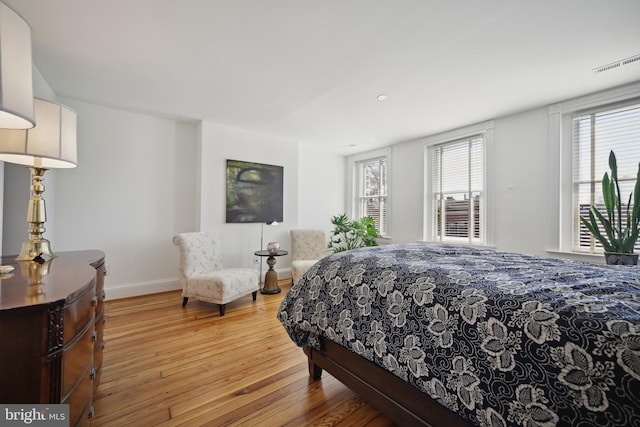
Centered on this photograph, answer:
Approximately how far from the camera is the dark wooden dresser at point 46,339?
0.84 meters

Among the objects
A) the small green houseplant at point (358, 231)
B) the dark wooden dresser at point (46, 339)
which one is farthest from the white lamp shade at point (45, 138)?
the small green houseplant at point (358, 231)

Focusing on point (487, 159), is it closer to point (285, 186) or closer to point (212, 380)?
point (285, 186)

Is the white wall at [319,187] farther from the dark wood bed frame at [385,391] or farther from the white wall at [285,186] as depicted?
the dark wood bed frame at [385,391]

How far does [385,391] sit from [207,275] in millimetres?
2593

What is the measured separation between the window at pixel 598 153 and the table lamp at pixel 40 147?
4.61m

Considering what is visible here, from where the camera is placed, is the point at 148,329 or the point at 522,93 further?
the point at 522,93

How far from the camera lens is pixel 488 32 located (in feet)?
6.64

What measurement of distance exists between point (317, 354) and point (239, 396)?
21.7 inches

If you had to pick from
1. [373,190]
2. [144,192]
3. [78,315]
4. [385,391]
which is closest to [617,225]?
[385,391]

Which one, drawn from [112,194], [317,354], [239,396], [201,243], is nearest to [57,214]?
[112,194]

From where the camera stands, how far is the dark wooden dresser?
0.84 meters

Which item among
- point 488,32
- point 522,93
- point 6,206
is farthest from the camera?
point 522,93

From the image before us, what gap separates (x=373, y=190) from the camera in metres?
5.70

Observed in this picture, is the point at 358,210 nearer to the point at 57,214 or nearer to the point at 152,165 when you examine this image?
the point at 152,165
